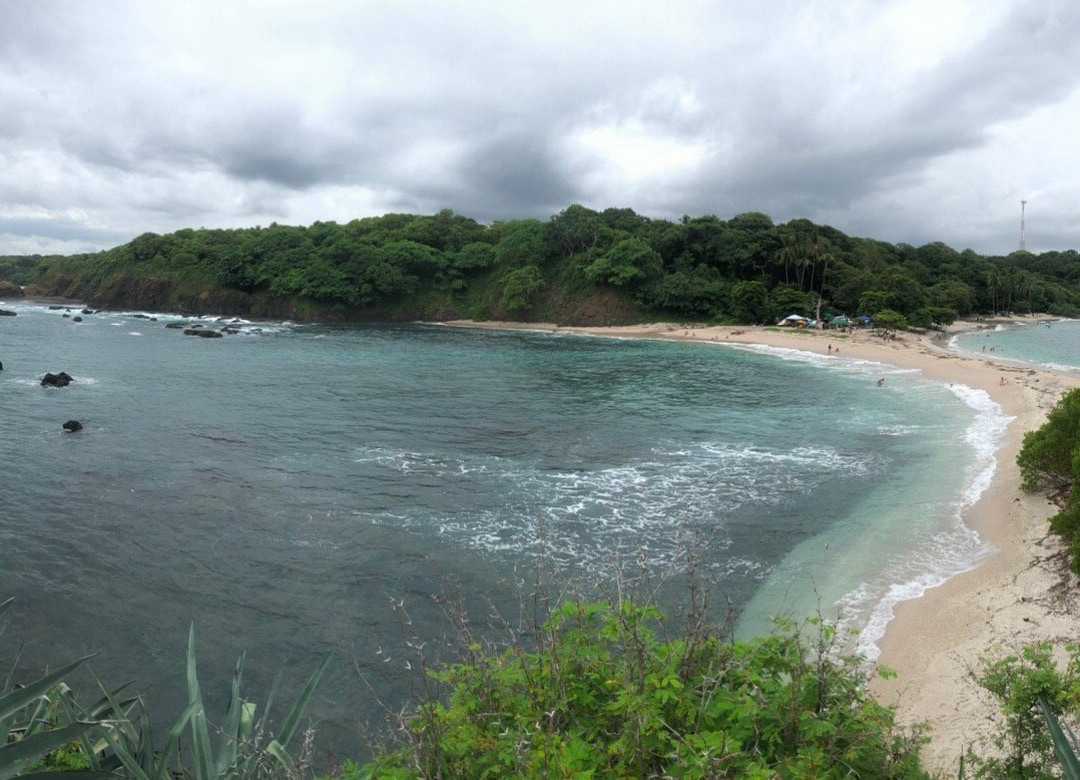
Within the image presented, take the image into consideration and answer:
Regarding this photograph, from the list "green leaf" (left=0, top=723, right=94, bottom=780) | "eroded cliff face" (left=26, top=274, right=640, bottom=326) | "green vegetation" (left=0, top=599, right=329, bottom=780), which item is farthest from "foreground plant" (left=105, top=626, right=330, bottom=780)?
"eroded cliff face" (left=26, top=274, right=640, bottom=326)

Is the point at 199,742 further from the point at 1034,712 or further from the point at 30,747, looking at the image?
the point at 1034,712

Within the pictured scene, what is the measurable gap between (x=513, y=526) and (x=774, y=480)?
28.7 ft

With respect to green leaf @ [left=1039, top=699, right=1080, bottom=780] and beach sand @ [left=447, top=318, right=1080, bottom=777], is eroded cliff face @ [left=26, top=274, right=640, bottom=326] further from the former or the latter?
green leaf @ [left=1039, top=699, right=1080, bottom=780]

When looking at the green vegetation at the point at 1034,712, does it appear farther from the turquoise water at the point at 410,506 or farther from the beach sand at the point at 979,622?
the turquoise water at the point at 410,506

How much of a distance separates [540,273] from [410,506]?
73.9 meters

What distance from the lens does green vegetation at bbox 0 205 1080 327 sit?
78.8m

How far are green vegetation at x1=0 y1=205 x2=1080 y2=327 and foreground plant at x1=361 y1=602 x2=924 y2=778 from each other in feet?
243

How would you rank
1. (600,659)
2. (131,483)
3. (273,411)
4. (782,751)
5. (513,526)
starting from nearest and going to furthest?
(782,751) < (600,659) < (513,526) < (131,483) < (273,411)

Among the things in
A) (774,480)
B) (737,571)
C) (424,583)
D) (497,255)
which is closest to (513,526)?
(424,583)

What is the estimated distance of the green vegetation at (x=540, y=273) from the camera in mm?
78812

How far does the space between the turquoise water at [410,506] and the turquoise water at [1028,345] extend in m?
24.3

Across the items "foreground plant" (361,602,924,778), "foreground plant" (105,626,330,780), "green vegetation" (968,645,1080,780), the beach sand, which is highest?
"foreground plant" (105,626,330,780)

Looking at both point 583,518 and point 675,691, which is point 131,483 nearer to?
point 583,518

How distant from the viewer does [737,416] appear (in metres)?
29.7
